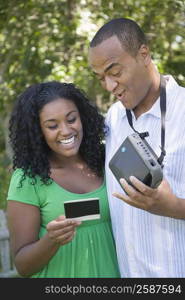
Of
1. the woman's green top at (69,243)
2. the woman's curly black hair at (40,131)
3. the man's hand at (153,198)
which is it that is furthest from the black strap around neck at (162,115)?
Result: the woman's green top at (69,243)

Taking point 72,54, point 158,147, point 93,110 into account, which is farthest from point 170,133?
point 72,54

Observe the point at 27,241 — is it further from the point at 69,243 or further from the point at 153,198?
the point at 153,198

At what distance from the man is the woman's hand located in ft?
0.86

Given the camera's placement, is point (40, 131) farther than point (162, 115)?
Yes

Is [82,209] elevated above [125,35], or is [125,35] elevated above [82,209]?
[125,35]

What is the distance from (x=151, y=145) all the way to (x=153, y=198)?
37cm

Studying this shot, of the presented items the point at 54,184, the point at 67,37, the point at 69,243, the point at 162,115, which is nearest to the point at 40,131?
the point at 54,184

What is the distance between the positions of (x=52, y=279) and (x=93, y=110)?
972 mm

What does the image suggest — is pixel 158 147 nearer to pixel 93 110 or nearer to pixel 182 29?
pixel 93 110

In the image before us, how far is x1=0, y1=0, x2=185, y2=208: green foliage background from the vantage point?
6.29 metres

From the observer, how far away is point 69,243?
3094mm

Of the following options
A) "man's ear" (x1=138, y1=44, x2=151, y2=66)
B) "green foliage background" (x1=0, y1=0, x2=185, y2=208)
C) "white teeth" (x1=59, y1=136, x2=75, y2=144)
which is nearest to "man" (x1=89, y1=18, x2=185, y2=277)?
"man's ear" (x1=138, y1=44, x2=151, y2=66)

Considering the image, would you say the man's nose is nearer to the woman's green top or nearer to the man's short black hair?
the man's short black hair

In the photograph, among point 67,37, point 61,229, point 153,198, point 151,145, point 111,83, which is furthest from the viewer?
point 67,37
